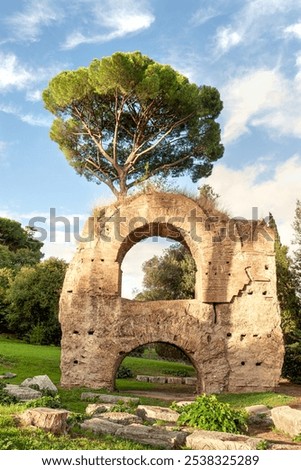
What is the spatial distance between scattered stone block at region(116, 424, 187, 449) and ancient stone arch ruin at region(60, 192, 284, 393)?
629 cm

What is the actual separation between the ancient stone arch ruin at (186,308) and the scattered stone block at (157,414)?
4051mm

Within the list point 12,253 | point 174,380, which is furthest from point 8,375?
point 12,253

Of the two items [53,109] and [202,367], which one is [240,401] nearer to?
[202,367]

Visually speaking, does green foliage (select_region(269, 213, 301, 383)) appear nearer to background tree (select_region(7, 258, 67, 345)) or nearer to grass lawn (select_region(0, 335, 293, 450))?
grass lawn (select_region(0, 335, 293, 450))

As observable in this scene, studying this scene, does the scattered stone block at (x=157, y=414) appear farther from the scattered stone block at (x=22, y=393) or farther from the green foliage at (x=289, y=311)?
the green foliage at (x=289, y=311)

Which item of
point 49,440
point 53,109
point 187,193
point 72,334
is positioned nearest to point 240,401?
point 72,334

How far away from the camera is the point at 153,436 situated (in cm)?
673

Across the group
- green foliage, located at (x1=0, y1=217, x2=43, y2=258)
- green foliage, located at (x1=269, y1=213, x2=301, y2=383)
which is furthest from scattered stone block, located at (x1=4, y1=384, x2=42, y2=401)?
green foliage, located at (x1=0, y1=217, x2=43, y2=258)

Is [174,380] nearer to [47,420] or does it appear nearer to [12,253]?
[47,420]

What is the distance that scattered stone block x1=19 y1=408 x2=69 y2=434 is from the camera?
20.2 ft

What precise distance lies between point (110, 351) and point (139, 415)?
14.0ft

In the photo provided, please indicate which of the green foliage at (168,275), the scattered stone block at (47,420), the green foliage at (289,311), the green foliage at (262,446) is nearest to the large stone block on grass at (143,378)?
the green foliage at (289,311)

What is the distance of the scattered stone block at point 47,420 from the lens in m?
6.16

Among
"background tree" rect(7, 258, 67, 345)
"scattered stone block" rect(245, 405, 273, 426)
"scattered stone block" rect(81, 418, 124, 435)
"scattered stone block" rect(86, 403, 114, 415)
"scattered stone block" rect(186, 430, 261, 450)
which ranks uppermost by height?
"background tree" rect(7, 258, 67, 345)
